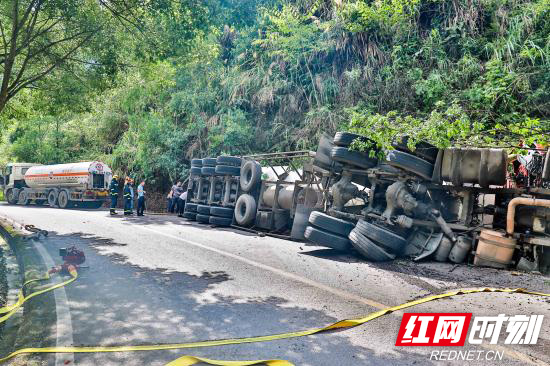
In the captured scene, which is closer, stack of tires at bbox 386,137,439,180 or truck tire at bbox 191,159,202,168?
stack of tires at bbox 386,137,439,180

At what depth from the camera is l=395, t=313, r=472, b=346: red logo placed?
370 centimetres

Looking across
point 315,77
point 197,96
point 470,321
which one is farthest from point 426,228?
point 197,96

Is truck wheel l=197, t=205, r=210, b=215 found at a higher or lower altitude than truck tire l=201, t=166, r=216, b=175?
lower

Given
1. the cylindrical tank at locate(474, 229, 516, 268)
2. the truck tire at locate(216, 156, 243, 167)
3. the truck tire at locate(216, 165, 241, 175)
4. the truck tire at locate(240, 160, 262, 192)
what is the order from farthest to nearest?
the truck tire at locate(216, 156, 243, 167)
the truck tire at locate(216, 165, 241, 175)
the truck tire at locate(240, 160, 262, 192)
the cylindrical tank at locate(474, 229, 516, 268)

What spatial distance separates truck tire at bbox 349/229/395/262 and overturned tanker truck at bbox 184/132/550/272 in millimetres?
17

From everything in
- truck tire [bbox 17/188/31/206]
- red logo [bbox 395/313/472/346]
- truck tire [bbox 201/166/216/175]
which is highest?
truck tire [bbox 201/166/216/175]

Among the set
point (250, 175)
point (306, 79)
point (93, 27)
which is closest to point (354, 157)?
point (250, 175)

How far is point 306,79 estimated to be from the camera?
58.6 ft

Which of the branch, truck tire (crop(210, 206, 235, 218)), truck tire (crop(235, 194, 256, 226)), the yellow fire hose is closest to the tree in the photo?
the branch

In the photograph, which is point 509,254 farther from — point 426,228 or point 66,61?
point 66,61

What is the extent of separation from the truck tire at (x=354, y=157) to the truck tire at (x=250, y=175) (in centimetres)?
407

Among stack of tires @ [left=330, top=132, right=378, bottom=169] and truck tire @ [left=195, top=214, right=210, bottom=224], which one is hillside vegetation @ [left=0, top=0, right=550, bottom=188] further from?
truck tire @ [left=195, top=214, right=210, bottom=224]

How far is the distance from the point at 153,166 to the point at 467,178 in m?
17.0

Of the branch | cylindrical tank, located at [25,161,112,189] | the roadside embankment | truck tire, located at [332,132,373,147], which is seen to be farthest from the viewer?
cylindrical tank, located at [25,161,112,189]
